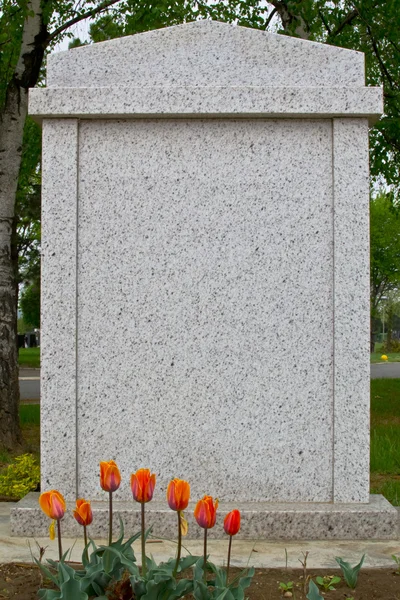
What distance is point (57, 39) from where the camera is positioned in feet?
38.0

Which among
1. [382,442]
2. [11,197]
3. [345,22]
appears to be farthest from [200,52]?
[345,22]

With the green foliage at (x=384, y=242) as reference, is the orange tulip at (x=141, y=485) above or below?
below

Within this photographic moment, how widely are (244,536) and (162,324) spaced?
1186 millimetres

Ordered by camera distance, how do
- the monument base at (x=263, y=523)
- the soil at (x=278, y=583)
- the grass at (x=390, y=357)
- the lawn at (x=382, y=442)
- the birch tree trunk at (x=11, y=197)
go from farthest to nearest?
the grass at (x=390, y=357) → the birch tree trunk at (x=11, y=197) → the lawn at (x=382, y=442) → the monument base at (x=263, y=523) → the soil at (x=278, y=583)

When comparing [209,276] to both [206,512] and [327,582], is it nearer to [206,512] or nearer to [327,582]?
[327,582]

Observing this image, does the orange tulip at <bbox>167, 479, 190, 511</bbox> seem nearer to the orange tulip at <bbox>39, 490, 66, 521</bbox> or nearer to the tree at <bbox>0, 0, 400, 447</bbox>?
the orange tulip at <bbox>39, 490, 66, 521</bbox>

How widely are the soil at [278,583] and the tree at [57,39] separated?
4.44 m

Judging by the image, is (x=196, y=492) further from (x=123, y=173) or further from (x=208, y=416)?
A: (x=123, y=173)

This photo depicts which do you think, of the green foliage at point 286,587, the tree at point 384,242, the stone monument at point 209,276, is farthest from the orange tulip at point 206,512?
the tree at point 384,242

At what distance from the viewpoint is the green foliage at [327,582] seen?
301 centimetres

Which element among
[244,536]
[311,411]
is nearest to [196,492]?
[244,536]

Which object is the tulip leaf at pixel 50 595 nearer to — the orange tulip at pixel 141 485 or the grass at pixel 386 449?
the orange tulip at pixel 141 485

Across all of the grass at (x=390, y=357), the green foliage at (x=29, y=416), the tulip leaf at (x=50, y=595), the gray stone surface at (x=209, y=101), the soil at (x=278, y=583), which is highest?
the gray stone surface at (x=209, y=101)

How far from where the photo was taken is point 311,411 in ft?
13.3
